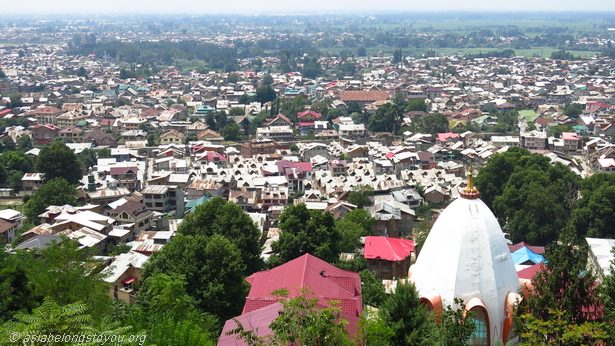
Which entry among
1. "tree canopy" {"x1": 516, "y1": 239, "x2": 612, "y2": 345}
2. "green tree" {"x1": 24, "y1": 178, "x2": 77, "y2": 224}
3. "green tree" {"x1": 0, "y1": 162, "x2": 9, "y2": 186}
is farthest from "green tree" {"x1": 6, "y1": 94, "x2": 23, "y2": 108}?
"tree canopy" {"x1": 516, "y1": 239, "x2": 612, "y2": 345}

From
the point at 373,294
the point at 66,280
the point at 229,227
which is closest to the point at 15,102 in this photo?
the point at 229,227

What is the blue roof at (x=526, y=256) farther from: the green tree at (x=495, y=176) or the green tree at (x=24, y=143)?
the green tree at (x=24, y=143)

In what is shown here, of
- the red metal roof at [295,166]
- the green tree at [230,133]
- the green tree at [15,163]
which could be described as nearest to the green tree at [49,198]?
the green tree at [15,163]

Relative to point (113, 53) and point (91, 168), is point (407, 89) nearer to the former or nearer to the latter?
point (91, 168)

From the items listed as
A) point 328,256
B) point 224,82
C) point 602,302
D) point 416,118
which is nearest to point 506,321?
point 602,302

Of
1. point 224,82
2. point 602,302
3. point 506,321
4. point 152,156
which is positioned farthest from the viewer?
point 224,82

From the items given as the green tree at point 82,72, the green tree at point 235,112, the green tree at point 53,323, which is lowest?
the green tree at point 82,72

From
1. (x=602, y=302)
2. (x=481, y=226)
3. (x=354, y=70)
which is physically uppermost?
(x=481, y=226)
